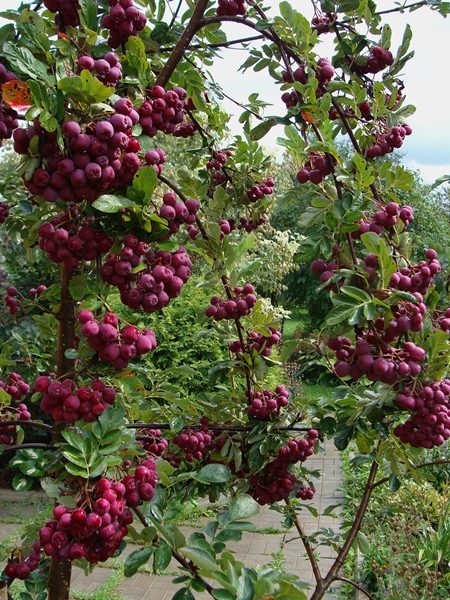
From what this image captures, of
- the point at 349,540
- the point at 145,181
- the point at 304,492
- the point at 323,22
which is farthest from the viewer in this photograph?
the point at 304,492

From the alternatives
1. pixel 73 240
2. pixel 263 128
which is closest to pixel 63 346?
pixel 73 240

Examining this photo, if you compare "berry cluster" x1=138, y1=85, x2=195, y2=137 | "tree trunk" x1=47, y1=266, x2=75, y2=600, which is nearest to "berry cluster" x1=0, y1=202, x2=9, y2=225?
"tree trunk" x1=47, y1=266, x2=75, y2=600

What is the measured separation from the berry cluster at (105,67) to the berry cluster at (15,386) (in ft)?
2.91

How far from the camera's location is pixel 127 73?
4.25ft

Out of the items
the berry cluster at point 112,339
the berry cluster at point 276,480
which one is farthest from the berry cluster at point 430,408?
the berry cluster at point 112,339

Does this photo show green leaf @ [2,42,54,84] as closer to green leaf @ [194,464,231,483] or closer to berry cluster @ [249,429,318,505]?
green leaf @ [194,464,231,483]

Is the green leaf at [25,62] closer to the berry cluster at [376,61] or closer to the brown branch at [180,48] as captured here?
the brown branch at [180,48]

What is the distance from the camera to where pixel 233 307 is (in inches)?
67.1

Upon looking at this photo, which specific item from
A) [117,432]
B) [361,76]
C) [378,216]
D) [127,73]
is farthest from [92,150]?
[361,76]

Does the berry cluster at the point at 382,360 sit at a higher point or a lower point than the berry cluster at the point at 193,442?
higher

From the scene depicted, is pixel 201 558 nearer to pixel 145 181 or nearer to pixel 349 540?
pixel 145 181

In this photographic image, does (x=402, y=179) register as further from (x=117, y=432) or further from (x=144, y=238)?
(x=117, y=432)

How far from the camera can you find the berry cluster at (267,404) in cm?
178

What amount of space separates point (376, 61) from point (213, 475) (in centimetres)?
103
